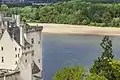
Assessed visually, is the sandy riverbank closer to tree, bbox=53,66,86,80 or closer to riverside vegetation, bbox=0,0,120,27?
riverside vegetation, bbox=0,0,120,27

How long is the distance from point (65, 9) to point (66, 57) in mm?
44418

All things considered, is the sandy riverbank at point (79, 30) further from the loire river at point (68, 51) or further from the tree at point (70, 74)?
the tree at point (70, 74)

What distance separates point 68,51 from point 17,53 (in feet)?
80.8

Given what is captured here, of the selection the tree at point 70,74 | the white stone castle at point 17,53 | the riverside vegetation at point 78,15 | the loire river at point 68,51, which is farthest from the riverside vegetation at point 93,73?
the riverside vegetation at point 78,15

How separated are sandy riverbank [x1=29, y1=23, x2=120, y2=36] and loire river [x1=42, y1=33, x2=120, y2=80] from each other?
368 cm

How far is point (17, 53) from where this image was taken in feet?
104

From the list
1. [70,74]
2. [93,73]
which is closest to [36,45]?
[93,73]

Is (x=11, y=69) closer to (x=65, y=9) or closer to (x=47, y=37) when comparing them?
(x=47, y=37)

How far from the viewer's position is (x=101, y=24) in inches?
3314

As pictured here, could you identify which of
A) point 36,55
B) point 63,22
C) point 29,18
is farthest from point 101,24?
point 36,55

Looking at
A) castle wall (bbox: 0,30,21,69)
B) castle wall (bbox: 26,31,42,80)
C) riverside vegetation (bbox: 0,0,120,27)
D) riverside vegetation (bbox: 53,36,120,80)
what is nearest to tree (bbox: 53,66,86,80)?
→ riverside vegetation (bbox: 53,36,120,80)

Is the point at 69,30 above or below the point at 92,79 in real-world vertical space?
below

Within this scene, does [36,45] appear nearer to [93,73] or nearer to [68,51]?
[93,73]

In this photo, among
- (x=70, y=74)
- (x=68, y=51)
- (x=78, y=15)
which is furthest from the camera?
(x=78, y=15)
